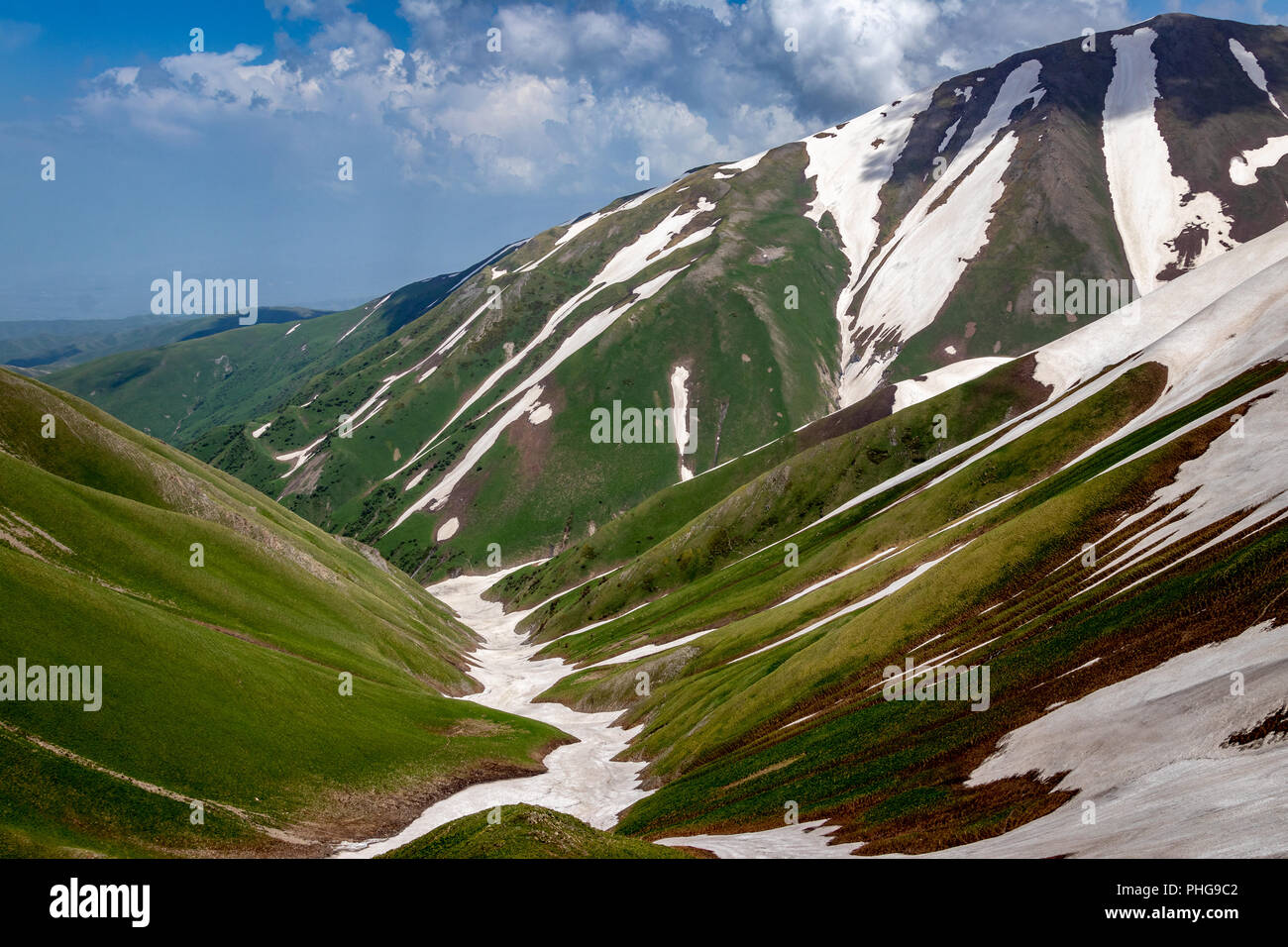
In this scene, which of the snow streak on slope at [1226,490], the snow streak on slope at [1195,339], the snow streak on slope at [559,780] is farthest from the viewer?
the snow streak on slope at [1195,339]

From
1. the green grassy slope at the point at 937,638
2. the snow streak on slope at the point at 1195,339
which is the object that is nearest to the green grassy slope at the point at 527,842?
the green grassy slope at the point at 937,638

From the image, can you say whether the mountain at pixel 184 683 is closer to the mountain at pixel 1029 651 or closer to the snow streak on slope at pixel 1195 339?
the mountain at pixel 1029 651

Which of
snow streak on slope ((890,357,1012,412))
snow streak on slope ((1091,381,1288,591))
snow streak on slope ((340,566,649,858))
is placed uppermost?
snow streak on slope ((890,357,1012,412))

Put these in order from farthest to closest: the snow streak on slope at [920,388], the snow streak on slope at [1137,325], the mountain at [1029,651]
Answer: the snow streak on slope at [920,388] → the snow streak on slope at [1137,325] → the mountain at [1029,651]

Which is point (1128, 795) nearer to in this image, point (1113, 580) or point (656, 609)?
point (1113, 580)

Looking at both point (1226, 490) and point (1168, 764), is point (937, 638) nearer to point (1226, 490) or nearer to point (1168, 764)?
point (1226, 490)

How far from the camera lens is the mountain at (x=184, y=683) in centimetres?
4928

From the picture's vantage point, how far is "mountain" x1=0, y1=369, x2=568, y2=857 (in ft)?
162

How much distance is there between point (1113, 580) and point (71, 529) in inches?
3428

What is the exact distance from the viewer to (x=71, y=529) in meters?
76.6

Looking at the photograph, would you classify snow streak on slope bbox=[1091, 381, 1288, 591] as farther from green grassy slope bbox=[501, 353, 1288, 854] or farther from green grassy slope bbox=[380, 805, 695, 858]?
green grassy slope bbox=[380, 805, 695, 858]

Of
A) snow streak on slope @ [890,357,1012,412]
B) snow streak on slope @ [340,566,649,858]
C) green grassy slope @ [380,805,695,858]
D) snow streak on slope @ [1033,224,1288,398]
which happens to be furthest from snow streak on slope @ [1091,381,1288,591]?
snow streak on slope @ [890,357,1012,412]

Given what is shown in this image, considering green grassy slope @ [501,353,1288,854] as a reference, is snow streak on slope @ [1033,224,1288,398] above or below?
above

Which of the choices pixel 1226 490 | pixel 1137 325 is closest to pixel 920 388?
pixel 1137 325
